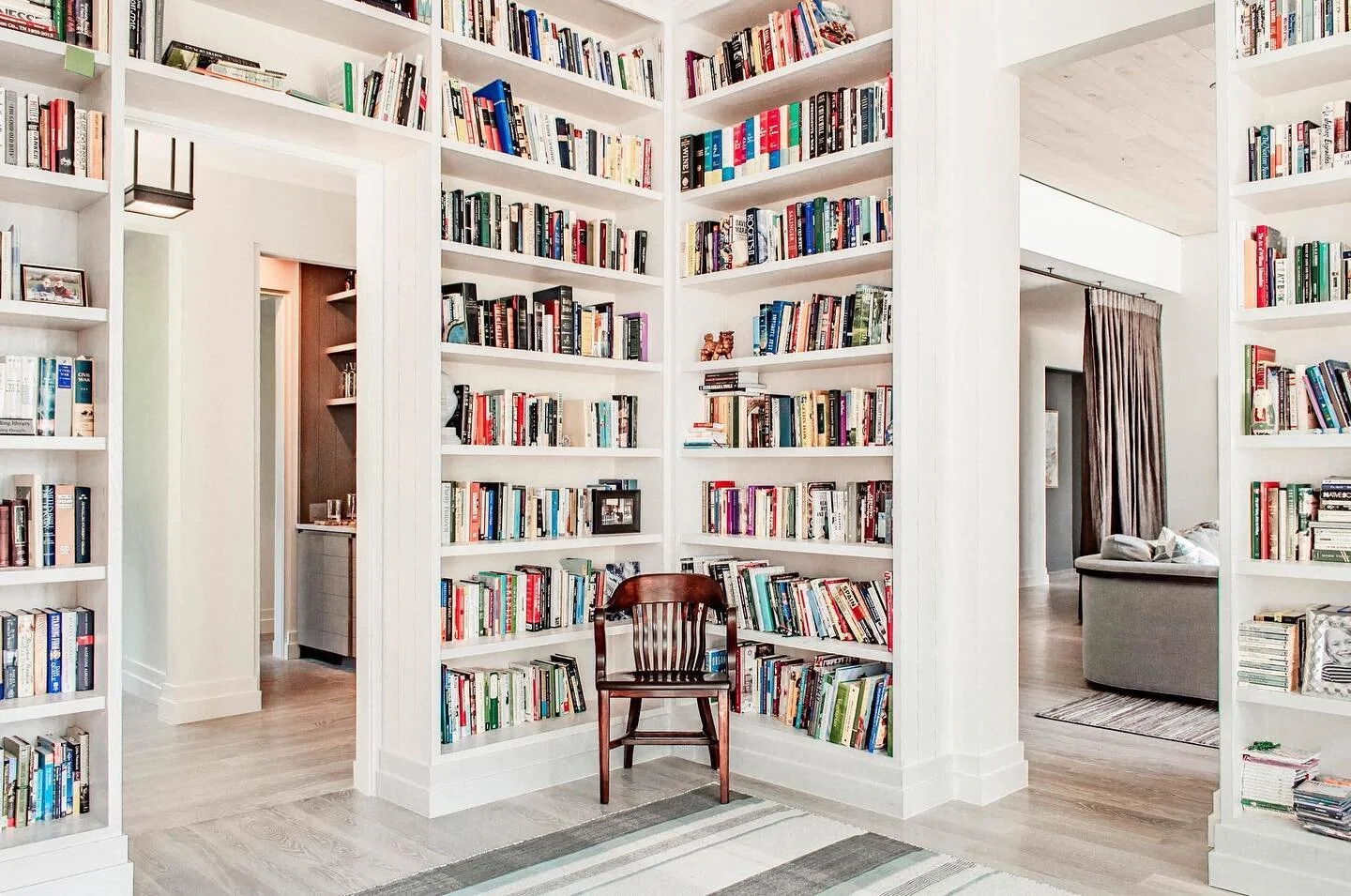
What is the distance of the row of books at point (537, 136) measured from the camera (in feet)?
12.8

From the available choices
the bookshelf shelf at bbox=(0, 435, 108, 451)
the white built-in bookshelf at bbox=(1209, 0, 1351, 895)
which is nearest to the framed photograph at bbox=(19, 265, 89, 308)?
the bookshelf shelf at bbox=(0, 435, 108, 451)

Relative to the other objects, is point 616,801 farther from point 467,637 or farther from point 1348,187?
point 1348,187

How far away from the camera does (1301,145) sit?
2979mm

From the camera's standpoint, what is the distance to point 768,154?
13.9ft

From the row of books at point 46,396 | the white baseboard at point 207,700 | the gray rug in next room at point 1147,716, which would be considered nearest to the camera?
the row of books at point 46,396

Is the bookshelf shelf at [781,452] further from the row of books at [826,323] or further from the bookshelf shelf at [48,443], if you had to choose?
the bookshelf shelf at [48,443]

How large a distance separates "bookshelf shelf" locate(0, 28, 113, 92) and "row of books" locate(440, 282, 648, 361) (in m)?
1.27

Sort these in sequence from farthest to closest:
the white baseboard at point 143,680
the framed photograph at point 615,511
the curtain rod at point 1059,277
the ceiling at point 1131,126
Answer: the curtain rod at point 1059,277, the white baseboard at point 143,680, the ceiling at point 1131,126, the framed photograph at point 615,511

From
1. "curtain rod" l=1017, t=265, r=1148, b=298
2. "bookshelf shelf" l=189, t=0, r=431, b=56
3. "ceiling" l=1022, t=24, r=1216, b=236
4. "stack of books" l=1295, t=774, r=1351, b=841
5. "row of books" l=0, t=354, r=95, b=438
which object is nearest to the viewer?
"stack of books" l=1295, t=774, r=1351, b=841

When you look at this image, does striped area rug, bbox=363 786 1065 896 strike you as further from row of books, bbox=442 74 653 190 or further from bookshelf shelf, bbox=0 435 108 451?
row of books, bbox=442 74 653 190

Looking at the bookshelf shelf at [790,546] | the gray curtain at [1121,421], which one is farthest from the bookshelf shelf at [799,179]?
the gray curtain at [1121,421]

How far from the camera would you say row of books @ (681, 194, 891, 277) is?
3.94 meters

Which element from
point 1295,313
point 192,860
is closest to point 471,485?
point 192,860

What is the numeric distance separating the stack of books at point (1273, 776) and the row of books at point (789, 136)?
232 centimetres
